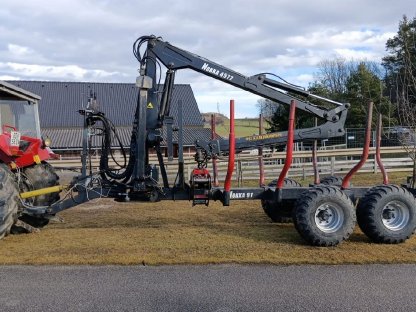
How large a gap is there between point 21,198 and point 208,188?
2866 mm

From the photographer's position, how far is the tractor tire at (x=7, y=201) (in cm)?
650

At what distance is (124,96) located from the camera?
42.3 m

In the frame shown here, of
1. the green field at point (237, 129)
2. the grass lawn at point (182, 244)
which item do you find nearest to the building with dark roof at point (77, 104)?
the green field at point (237, 129)

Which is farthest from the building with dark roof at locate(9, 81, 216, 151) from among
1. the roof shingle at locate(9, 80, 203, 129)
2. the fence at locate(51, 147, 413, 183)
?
the fence at locate(51, 147, 413, 183)

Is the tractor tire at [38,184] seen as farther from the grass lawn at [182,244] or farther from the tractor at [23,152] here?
the grass lawn at [182,244]

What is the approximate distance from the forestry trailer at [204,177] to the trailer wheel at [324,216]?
0.6 inches

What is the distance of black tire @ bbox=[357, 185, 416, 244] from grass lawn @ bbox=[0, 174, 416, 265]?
170mm

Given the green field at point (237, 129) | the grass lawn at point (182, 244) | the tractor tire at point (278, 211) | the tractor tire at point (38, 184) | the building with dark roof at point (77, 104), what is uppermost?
the building with dark roof at point (77, 104)

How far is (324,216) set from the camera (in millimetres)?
7035

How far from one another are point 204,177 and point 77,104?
37.1 metres

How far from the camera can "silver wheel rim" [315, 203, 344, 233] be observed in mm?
6965

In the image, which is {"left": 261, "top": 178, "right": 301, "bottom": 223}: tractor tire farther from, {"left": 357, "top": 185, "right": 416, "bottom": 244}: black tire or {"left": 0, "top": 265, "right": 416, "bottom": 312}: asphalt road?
{"left": 0, "top": 265, "right": 416, "bottom": 312}: asphalt road

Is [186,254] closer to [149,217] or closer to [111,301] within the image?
[111,301]

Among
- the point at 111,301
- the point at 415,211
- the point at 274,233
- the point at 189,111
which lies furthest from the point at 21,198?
the point at 189,111
